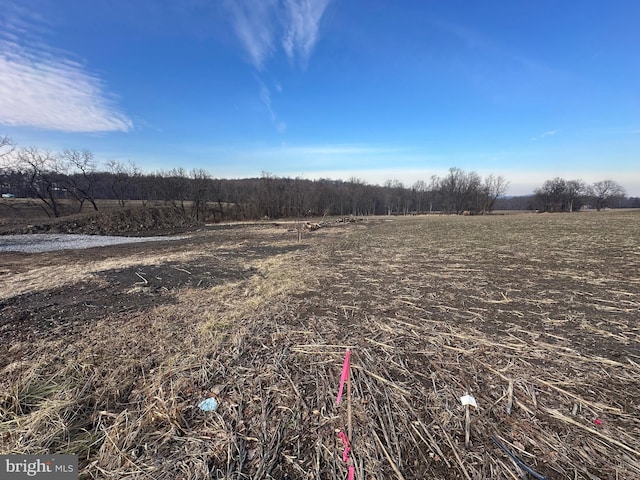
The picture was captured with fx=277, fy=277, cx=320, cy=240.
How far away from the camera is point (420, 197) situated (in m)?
104

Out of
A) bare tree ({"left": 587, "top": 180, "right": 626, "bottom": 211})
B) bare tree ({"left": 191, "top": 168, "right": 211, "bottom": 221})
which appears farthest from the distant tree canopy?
bare tree ({"left": 191, "top": 168, "right": 211, "bottom": 221})

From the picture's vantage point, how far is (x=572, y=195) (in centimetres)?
8144

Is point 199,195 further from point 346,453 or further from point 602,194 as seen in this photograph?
point 602,194

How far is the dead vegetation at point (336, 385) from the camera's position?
227 cm

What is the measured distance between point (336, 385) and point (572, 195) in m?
109

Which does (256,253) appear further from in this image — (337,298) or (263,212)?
(263,212)

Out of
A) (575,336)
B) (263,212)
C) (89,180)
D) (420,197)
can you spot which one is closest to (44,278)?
(575,336)

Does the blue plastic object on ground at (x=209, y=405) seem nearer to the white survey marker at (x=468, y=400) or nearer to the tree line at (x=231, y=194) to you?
the white survey marker at (x=468, y=400)

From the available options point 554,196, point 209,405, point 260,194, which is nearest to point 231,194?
point 260,194

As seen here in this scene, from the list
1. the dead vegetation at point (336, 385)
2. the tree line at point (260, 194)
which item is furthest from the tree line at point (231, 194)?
the dead vegetation at point (336, 385)

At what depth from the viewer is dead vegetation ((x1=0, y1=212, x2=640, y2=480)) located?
227 centimetres

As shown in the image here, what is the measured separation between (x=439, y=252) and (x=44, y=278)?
45.4 ft

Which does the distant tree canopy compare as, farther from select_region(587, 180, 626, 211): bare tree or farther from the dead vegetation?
the dead vegetation

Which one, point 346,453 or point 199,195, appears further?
point 199,195
